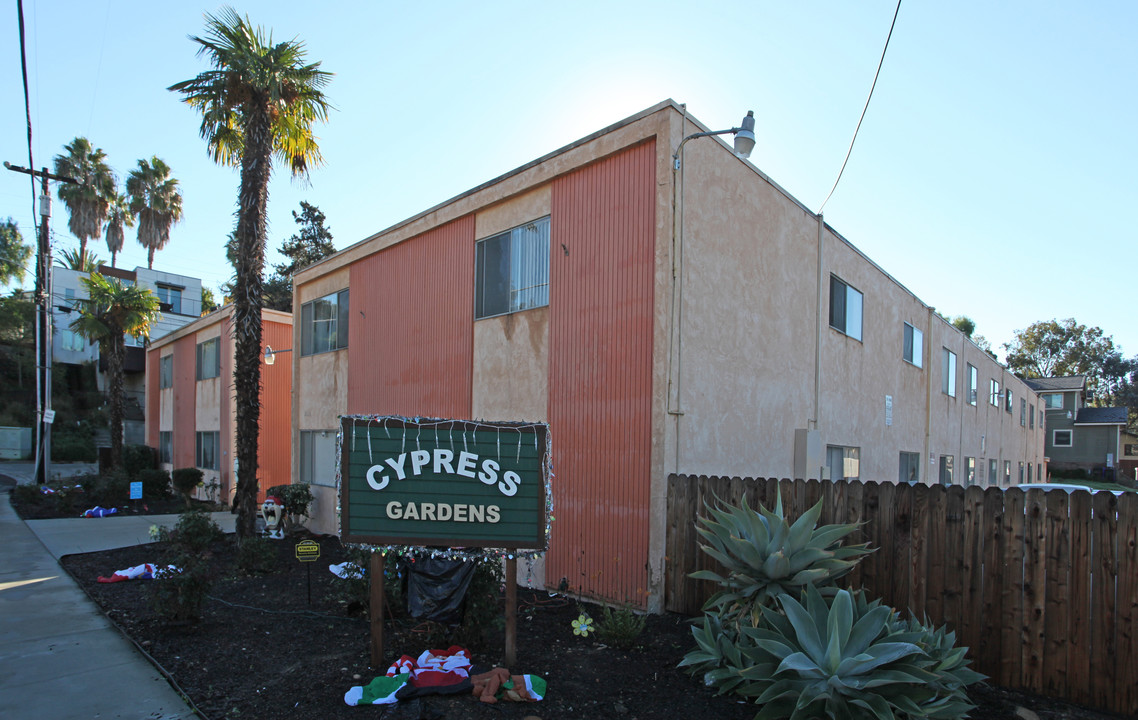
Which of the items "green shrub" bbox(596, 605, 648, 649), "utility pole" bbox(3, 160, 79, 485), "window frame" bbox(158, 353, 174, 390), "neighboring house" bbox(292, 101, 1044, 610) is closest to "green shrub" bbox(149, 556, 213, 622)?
"neighboring house" bbox(292, 101, 1044, 610)

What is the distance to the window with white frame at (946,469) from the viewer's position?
17156 mm

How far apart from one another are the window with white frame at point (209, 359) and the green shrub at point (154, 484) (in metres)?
3.36

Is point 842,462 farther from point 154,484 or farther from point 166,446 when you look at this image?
point 166,446

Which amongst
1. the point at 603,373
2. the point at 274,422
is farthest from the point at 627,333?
the point at 274,422

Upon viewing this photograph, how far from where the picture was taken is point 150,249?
127 ft

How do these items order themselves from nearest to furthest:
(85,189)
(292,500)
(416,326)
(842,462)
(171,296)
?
(416,326) < (842,462) < (292,500) < (85,189) < (171,296)

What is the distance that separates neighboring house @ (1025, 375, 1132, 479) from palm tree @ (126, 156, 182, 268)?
5874cm

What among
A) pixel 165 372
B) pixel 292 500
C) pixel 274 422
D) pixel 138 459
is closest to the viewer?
pixel 292 500

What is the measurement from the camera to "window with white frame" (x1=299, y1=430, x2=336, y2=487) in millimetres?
13484

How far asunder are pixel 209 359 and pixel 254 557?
14.3m

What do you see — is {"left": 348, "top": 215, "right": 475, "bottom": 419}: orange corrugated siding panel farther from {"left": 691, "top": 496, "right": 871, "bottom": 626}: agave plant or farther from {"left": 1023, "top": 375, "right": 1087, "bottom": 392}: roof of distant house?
{"left": 1023, "top": 375, "right": 1087, "bottom": 392}: roof of distant house

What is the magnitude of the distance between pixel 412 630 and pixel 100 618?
3.86 meters

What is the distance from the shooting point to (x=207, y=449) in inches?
838

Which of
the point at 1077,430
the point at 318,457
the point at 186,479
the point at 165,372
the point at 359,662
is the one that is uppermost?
the point at 165,372
